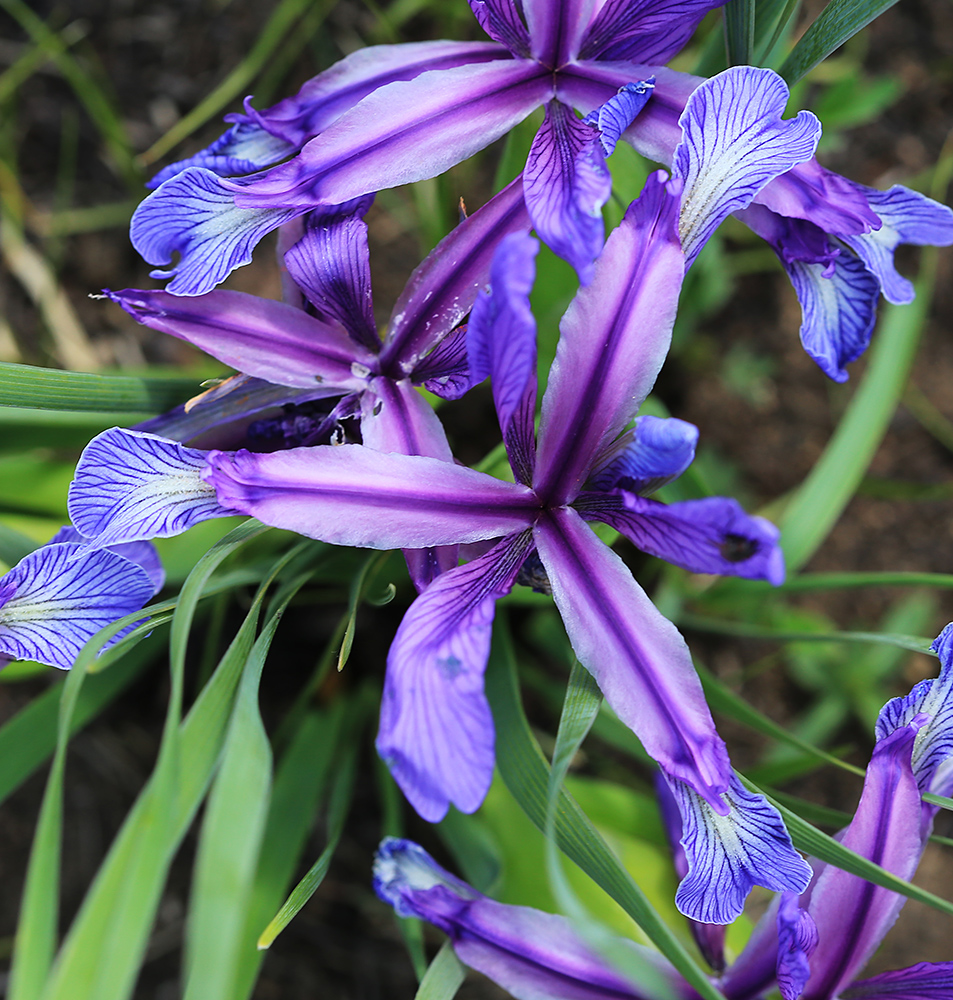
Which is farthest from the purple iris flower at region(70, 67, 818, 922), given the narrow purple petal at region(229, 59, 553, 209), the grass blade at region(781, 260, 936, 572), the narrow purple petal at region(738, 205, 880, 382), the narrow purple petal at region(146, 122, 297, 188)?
the grass blade at region(781, 260, 936, 572)

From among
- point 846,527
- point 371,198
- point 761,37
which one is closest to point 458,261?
point 371,198

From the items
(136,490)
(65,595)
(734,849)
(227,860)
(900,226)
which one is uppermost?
(900,226)

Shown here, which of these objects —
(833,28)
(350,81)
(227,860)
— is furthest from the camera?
(350,81)

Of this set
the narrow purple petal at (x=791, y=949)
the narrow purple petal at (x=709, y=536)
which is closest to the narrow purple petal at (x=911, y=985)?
the narrow purple petal at (x=791, y=949)

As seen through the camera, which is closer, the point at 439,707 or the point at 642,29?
the point at 439,707

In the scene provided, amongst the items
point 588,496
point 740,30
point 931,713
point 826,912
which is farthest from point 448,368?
point 826,912

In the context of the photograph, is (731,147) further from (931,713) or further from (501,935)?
(501,935)

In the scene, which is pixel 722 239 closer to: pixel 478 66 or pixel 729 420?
pixel 729 420
